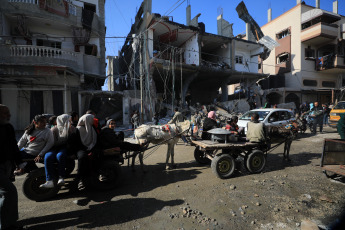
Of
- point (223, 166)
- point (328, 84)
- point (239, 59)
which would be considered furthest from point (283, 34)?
point (223, 166)

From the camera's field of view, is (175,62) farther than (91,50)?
No

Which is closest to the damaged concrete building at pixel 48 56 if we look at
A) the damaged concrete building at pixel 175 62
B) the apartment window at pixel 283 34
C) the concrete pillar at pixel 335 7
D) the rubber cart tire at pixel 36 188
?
the damaged concrete building at pixel 175 62

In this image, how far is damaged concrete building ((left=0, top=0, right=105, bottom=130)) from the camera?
10102 mm

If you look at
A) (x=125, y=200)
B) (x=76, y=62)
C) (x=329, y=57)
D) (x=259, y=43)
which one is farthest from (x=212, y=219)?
(x=329, y=57)

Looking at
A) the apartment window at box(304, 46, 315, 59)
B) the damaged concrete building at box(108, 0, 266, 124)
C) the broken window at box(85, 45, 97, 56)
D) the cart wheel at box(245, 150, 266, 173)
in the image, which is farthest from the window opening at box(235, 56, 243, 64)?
the cart wheel at box(245, 150, 266, 173)

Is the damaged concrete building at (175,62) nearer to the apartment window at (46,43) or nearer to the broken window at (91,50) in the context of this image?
the broken window at (91,50)

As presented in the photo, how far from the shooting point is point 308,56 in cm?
2181

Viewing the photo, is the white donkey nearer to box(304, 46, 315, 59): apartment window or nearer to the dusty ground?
the dusty ground

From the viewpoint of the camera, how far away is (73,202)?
3197 millimetres

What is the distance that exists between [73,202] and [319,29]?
28.2m

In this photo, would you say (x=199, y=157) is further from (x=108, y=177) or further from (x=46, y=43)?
(x=46, y=43)

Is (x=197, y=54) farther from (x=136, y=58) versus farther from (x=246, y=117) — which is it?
(x=246, y=117)

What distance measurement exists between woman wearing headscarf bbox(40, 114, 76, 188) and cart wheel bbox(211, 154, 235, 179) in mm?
3347

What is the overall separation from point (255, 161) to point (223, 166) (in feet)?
3.34
